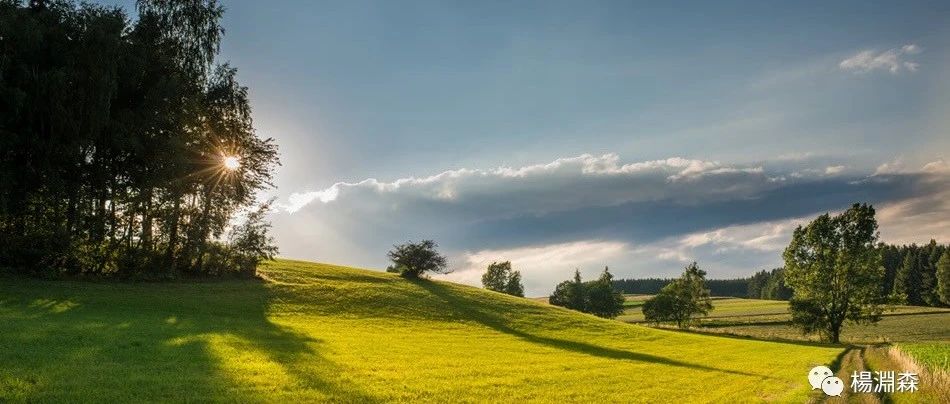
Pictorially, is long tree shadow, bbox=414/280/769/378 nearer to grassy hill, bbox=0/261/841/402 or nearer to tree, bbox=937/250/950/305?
grassy hill, bbox=0/261/841/402

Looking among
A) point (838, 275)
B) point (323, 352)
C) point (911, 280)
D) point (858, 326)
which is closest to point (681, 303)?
point (838, 275)

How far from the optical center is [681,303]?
4360 inches

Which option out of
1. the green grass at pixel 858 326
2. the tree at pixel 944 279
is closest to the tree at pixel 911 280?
the tree at pixel 944 279

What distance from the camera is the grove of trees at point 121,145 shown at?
45906 millimetres

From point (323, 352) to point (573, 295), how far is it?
11515 centimetres

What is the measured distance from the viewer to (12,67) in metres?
44.9

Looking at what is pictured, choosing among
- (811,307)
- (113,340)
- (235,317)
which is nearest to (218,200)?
(235,317)

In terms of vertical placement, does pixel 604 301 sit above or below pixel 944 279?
below

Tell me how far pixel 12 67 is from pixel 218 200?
18.9 m

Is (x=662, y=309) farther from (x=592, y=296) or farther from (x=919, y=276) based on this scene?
(x=919, y=276)

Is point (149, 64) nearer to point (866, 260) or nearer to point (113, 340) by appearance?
point (113, 340)

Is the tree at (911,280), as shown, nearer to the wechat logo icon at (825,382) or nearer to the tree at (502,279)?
the tree at (502,279)

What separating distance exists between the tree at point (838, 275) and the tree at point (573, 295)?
54.5 metres

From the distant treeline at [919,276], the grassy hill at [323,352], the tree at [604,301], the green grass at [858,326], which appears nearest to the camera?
the grassy hill at [323,352]
